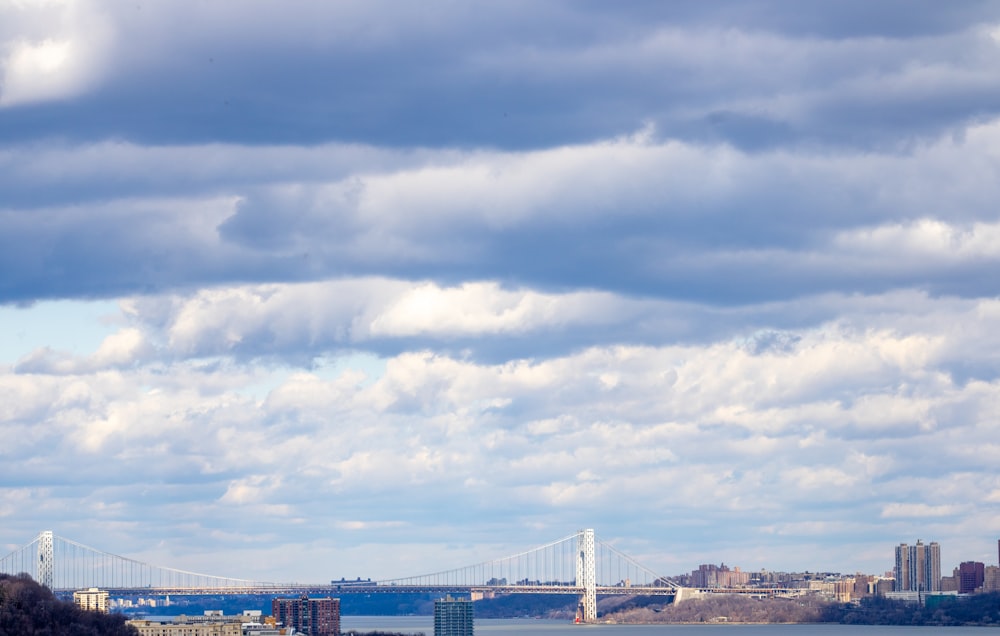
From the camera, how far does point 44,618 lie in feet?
373

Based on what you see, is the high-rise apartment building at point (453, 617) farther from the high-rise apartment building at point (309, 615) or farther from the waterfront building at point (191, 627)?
the waterfront building at point (191, 627)

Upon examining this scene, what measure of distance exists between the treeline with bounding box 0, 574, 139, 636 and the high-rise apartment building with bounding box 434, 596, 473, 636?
42492 mm

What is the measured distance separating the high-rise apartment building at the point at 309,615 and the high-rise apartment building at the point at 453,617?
8.89 m

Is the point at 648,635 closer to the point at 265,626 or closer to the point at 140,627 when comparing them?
the point at 265,626

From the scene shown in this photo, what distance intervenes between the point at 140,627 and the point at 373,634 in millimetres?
41748

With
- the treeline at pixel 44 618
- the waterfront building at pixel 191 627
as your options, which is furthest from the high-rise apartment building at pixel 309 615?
the treeline at pixel 44 618

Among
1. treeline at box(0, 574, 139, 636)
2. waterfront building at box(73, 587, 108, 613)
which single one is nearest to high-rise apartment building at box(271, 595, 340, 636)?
waterfront building at box(73, 587, 108, 613)

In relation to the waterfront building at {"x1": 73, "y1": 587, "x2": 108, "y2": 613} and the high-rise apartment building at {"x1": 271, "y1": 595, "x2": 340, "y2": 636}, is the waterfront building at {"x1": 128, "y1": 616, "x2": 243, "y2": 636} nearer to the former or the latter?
the waterfront building at {"x1": 73, "y1": 587, "x2": 108, "y2": 613}

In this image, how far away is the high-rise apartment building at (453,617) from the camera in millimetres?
162500

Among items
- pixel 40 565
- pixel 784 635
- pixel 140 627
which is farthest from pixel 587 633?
pixel 140 627

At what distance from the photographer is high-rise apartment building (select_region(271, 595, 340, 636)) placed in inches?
6560

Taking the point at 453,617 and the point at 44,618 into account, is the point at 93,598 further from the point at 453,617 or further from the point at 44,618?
the point at 44,618

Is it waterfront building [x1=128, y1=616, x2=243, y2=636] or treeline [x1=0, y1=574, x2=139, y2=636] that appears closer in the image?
treeline [x1=0, y1=574, x2=139, y2=636]

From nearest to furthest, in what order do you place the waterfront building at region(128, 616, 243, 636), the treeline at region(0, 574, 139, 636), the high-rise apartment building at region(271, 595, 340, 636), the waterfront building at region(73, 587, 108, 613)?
1. the treeline at region(0, 574, 139, 636)
2. the waterfront building at region(128, 616, 243, 636)
3. the waterfront building at region(73, 587, 108, 613)
4. the high-rise apartment building at region(271, 595, 340, 636)
